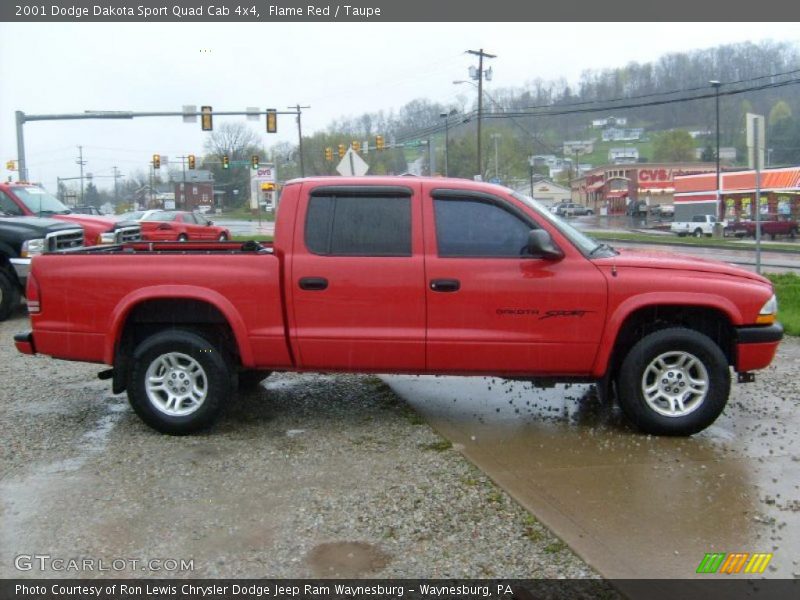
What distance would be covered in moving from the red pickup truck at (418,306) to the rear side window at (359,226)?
0.03 feet

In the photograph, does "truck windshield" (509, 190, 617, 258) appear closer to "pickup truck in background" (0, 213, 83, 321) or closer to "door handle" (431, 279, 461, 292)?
"door handle" (431, 279, 461, 292)

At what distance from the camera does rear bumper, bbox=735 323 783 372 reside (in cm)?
526

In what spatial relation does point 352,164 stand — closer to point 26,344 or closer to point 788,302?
point 788,302

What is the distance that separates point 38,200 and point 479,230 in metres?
10.5

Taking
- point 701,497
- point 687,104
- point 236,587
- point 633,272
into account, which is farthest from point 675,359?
point 687,104

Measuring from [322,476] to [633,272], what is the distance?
8.45 ft

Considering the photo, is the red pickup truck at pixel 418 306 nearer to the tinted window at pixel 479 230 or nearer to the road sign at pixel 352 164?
the tinted window at pixel 479 230

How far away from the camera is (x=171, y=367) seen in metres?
5.53

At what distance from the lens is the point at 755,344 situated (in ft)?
17.3

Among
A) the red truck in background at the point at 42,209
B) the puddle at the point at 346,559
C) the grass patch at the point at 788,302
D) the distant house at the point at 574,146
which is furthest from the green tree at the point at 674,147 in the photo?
the puddle at the point at 346,559

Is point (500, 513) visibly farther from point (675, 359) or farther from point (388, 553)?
point (675, 359)

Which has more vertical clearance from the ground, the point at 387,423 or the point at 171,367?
the point at 171,367

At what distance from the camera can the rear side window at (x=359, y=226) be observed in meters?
5.38

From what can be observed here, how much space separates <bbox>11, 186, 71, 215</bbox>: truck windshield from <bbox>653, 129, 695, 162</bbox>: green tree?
185 ft
